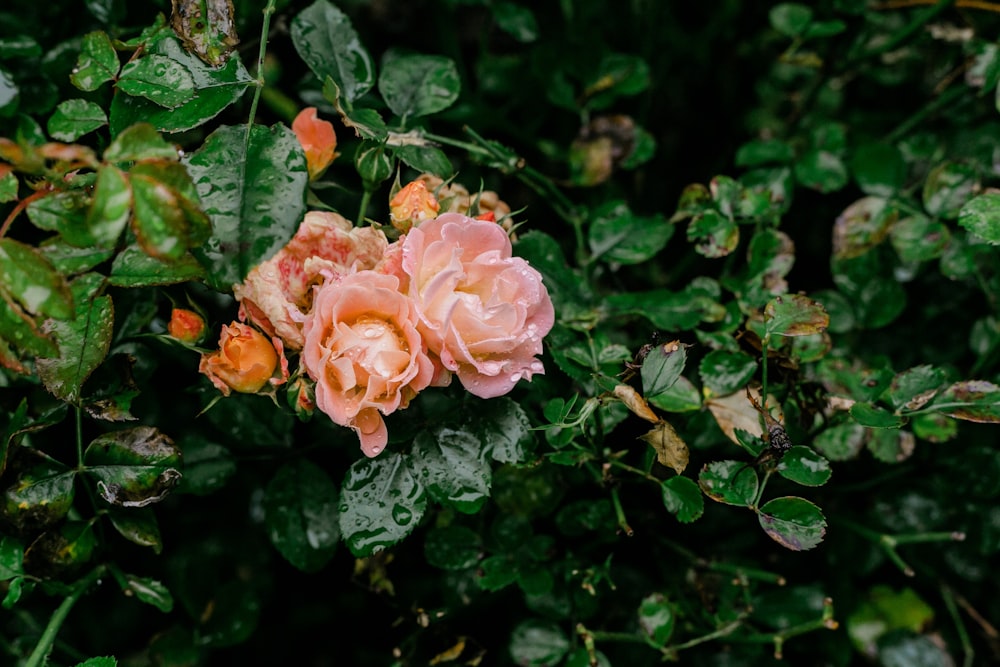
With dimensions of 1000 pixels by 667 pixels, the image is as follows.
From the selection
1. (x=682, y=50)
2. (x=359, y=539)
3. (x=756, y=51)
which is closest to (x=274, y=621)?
(x=359, y=539)

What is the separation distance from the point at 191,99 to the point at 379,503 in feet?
1.30

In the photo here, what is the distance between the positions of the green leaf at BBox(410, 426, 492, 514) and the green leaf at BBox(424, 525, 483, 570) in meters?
0.16

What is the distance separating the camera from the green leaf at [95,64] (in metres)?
0.74

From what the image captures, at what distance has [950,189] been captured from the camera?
96 cm

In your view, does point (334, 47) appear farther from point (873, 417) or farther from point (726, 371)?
point (873, 417)

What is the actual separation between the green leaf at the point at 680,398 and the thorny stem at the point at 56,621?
2.02 feet

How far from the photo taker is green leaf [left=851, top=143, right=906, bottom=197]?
1.04 meters

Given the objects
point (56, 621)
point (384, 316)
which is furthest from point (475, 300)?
point (56, 621)

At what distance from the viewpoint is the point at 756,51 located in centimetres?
145

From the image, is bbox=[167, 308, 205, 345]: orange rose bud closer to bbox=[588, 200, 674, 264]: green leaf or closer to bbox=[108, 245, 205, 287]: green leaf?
bbox=[108, 245, 205, 287]: green leaf

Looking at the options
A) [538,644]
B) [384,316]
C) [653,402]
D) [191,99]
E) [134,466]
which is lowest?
[538,644]

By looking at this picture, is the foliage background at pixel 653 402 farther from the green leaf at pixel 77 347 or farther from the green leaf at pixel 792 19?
the green leaf at pixel 77 347

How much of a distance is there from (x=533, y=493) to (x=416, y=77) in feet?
1.63

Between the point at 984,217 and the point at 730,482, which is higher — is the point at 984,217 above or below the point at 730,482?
above
